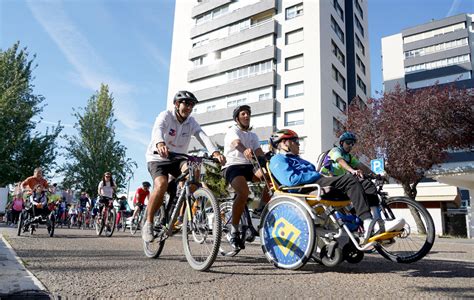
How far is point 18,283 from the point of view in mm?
2412

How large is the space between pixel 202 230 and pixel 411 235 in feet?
7.45

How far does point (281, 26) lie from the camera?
34250 millimetres

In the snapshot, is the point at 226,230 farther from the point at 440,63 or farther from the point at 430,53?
the point at 430,53

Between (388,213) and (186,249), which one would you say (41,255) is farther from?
(388,213)

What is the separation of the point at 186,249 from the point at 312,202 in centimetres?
138

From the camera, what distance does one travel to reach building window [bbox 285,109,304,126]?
31062mm

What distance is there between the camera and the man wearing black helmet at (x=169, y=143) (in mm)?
4227

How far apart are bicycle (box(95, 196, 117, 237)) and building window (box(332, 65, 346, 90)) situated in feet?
92.7

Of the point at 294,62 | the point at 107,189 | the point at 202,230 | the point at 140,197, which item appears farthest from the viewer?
the point at 294,62

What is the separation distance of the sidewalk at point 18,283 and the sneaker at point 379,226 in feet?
8.25

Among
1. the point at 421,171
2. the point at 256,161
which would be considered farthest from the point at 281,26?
the point at 256,161

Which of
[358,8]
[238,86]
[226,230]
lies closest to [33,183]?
[226,230]

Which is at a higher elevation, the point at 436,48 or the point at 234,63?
the point at 436,48

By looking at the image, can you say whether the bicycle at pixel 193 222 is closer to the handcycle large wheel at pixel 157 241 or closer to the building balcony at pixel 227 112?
the handcycle large wheel at pixel 157 241
